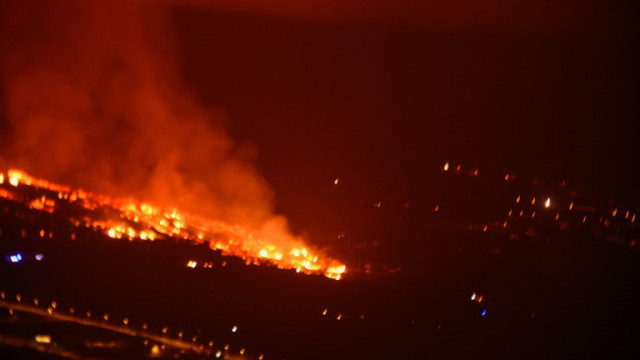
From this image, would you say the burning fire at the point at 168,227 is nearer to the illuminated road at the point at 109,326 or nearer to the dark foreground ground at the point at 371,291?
the dark foreground ground at the point at 371,291

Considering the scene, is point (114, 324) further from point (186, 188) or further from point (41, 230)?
point (186, 188)

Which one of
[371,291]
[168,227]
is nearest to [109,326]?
[168,227]

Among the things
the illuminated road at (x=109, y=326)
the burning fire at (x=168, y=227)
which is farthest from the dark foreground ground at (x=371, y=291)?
the burning fire at (x=168, y=227)

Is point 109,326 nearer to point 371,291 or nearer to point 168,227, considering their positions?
point 168,227

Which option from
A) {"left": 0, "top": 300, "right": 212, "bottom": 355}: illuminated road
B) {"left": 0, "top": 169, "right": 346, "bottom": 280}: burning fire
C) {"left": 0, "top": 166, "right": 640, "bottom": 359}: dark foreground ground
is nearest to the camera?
{"left": 0, "top": 300, "right": 212, "bottom": 355}: illuminated road

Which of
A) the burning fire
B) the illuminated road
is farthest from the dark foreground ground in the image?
the burning fire

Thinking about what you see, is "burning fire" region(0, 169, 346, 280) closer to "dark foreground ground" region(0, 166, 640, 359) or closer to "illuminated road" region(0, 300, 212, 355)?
"dark foreground ground" region(0, 166, 640, 359)
